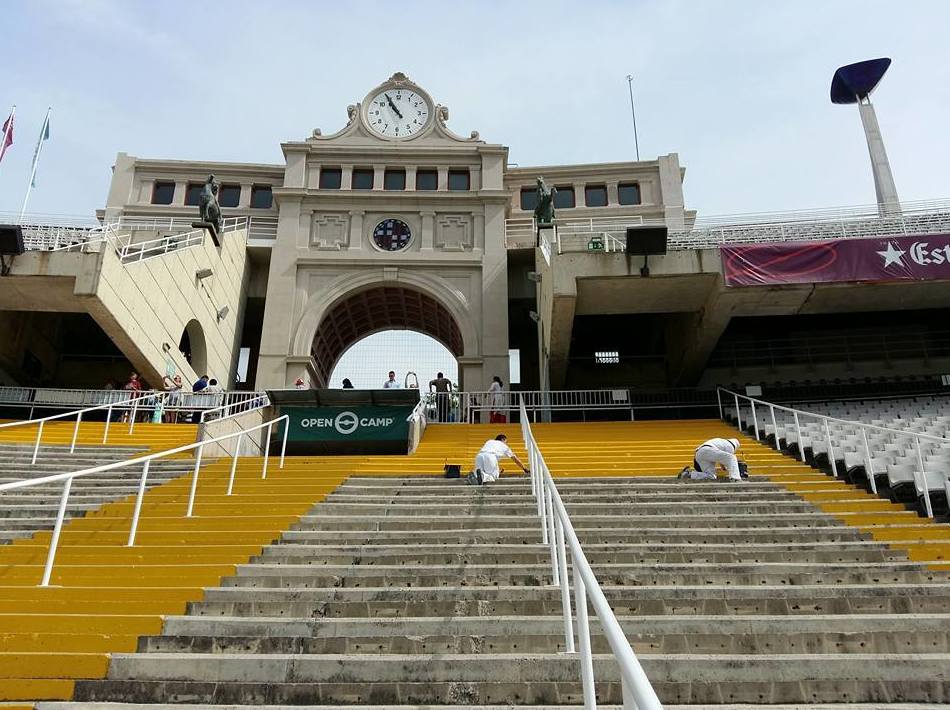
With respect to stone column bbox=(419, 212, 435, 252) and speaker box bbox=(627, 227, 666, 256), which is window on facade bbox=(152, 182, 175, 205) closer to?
stone column bbox=(419, 212, 435, 252)

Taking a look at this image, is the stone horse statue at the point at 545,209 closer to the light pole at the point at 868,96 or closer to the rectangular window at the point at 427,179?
the rectangular window at the point at 427,179

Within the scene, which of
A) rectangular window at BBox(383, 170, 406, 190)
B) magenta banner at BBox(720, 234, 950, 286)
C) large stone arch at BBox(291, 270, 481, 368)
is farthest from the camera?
rectangular window at BBox(383, 170, 406, 190)

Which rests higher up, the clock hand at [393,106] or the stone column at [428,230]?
the clock hand at [393,106]

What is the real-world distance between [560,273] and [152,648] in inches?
558

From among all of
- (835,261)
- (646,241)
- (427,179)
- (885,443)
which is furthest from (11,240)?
(835,261)

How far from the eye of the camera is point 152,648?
4.23 metres

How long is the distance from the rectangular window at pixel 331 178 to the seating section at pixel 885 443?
62.4 ft

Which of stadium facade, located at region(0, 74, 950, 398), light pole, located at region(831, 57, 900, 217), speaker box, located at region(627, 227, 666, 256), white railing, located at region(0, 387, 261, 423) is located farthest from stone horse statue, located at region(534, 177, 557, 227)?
light pole, located at region(831, 57, 900, 217)

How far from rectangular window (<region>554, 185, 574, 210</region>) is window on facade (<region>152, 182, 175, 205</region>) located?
1780 centimetres

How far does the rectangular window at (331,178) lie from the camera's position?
27734 mm

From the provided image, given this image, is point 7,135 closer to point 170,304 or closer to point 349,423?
point 170,304

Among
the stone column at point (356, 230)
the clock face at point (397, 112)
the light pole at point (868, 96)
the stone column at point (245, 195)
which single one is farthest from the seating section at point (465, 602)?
the light pole at point (868, 96)

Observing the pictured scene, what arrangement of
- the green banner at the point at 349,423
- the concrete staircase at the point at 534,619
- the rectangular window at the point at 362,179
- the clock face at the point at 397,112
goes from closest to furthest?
the concrete staircase at the point at 534,619, the green banner at the point at 349,423, the rectangular window at the point at 362,179, the clock face at the point at 397,112

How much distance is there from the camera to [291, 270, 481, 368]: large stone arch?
24469 mm
